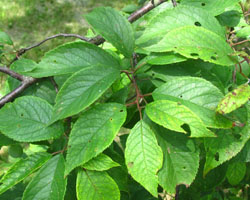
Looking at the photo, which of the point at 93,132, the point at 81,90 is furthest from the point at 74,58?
the point at 93,132

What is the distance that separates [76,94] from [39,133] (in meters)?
0.21

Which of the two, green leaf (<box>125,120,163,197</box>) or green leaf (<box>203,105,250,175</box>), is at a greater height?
green leaf (<box>125,120,163,197</box>)

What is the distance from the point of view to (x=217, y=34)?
2.76 ft

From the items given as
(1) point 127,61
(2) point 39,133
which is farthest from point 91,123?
(1) point 127,61

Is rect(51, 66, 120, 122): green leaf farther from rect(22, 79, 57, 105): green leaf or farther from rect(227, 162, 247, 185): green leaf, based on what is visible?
rect(227, 162, 247, 185): green leaf

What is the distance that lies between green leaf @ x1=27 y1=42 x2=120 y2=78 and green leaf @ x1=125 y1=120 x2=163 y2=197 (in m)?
0.25

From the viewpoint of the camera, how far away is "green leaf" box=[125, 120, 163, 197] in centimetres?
69

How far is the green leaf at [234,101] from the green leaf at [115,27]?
37 centimetres

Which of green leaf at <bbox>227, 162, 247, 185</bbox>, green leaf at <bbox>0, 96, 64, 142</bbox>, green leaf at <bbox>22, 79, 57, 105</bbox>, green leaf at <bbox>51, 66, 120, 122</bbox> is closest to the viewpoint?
green leaf at <bbox>51, 66, 120, 122</bbox>

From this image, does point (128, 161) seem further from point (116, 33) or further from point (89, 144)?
point (116, 33)

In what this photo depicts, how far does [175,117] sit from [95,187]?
1.09ft

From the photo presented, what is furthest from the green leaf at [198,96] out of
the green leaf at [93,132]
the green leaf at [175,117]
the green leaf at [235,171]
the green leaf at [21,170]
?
the green leaf at [235,171]

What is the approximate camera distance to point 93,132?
2.45 ft

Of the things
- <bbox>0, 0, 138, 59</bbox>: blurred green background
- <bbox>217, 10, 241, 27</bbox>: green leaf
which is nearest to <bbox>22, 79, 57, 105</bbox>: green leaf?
<bbox>217, 10, 241, 27</bbox>: green leaf
